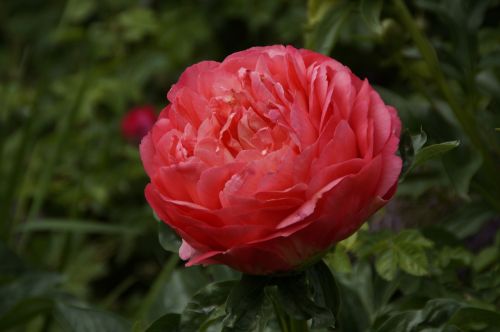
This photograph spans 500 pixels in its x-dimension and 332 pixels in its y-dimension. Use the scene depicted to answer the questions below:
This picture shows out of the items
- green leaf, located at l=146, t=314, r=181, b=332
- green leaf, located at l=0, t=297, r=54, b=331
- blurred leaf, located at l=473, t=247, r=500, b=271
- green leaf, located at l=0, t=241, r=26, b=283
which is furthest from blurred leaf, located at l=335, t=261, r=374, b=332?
green leaf, located at l=0, t=241, r=26, b=283

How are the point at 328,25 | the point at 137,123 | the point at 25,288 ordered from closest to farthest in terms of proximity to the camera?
the point at 328,25 → the point at 25,288 → the point at 137,123

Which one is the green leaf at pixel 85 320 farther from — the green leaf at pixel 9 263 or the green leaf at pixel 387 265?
the green leaf at pixel 9 263

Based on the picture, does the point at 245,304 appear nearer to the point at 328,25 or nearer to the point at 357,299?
the point at 357,299

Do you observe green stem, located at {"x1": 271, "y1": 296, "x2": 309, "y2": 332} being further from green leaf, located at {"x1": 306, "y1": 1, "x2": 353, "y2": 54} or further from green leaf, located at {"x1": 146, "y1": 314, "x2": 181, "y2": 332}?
green leaf, located at {"x1": 306, "y1": 1, "x2": 353, "y2": 54}

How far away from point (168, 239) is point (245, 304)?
0.46ft

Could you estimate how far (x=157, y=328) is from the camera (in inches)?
28.4

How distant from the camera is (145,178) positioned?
6.97 ft

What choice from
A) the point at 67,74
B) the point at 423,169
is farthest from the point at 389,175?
the point at 67,74

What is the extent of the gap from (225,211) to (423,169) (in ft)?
2.12

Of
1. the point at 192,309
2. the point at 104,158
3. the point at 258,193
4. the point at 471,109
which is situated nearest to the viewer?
the point at 258,193

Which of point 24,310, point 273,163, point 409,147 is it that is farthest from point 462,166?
point 24,310

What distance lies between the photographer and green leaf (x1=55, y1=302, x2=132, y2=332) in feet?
2.97

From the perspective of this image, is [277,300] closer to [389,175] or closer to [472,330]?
[389,175]

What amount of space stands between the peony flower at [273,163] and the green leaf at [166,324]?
0.10m
